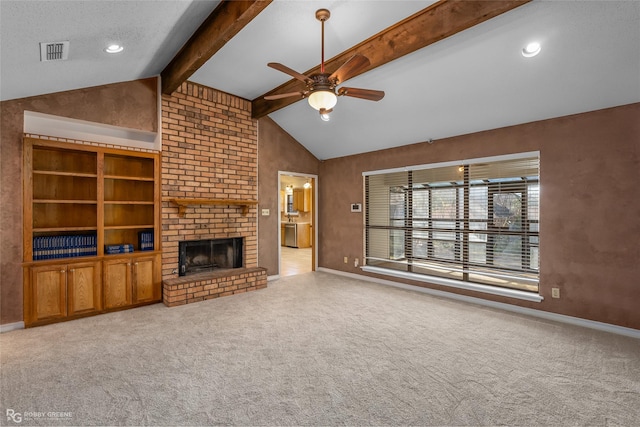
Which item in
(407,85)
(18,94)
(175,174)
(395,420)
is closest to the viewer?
(395,420)

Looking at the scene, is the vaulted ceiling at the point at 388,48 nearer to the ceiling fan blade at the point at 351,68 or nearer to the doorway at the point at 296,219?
the ceiling fan blade at the point at 351,68

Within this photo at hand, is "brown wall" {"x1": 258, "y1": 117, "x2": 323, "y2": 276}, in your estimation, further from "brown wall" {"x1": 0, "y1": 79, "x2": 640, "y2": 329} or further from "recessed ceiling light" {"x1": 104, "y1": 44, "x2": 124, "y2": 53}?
"recessed ceiling light" {"x1": 104, "y1": 44, "x2": 124, "y2": 53}

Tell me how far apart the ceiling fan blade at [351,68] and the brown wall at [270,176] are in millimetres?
3252

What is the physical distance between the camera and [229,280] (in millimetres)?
4789

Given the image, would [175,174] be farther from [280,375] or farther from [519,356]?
[519,356]

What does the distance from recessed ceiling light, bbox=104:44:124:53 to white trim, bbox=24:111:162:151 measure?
138cm

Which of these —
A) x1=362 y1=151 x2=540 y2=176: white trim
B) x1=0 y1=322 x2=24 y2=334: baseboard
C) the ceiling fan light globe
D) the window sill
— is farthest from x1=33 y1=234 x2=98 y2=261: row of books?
x1=362 y1=151 x2=540 y2=176: white trim

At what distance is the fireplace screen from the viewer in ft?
15.8

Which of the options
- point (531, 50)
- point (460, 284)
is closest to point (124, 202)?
point (460, 284)

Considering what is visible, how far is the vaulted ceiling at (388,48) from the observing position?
2.43 meters

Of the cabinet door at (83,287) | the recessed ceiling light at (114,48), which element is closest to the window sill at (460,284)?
the cabinet door at (83,287)

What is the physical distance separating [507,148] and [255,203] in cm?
388

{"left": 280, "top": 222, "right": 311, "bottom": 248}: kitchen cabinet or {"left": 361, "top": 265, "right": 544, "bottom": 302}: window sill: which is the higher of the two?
{"left": 280, "top": 222, "right": 311, "bottom": 248}: kitchen cabinet

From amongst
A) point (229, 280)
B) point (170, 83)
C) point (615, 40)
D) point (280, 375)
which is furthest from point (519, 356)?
point (170, 83)
